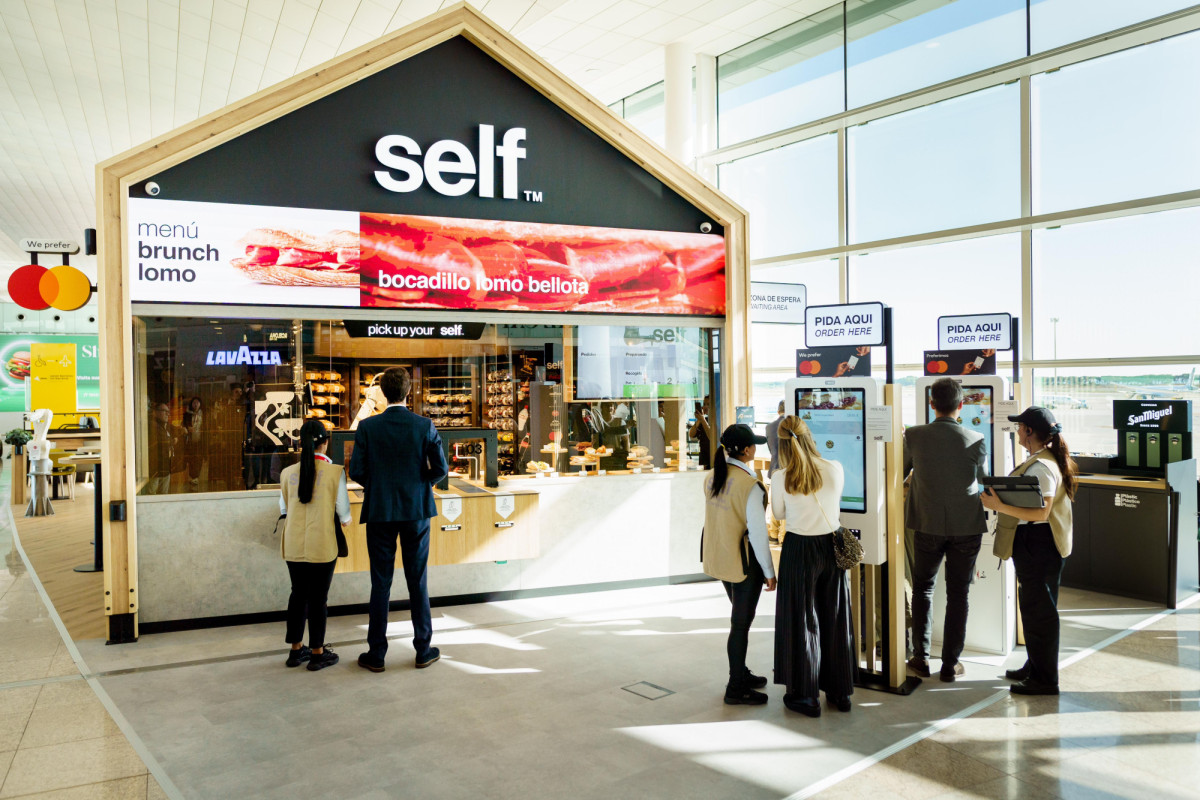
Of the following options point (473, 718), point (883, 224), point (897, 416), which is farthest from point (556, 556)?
point (883, 224)

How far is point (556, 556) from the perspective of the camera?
6.91m

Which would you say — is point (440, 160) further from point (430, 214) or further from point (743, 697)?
point (743, 697)

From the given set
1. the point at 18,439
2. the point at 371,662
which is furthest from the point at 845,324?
the point at 18,439

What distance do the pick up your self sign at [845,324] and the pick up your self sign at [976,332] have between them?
1444mm

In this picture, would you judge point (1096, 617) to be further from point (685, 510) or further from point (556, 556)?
point (556, 556)

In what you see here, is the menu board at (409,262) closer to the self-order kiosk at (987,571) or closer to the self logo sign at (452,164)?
the self logo sign at (452,164)

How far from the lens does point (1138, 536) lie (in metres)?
6.63

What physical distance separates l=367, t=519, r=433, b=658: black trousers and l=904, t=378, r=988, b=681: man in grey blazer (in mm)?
2919

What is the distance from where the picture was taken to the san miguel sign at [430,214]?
5891 mm

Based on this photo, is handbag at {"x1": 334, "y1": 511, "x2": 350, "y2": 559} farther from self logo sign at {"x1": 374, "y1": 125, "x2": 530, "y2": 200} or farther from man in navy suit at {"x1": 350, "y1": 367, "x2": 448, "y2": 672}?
self logo sign at {"x1": 374, "y1": 125, "x2": 530, "y2": 200}

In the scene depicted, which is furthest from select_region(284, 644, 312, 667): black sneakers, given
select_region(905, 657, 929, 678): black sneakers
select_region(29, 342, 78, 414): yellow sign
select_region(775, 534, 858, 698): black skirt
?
select_region(29, 342, 78, 414): yellow sign

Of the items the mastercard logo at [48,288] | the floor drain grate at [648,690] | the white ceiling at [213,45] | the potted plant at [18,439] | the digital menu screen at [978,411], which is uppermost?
the white ceiling at [213,45]

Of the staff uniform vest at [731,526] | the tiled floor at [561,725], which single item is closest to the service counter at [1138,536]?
the tiled floor at [561,725]

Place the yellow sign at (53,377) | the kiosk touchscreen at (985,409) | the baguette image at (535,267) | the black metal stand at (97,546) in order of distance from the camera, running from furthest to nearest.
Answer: the yellow sign at (53,377)
the black metal stand at (97,546)
the baguette image at (535,267)
the kiosk touchscreen at (985,409)
